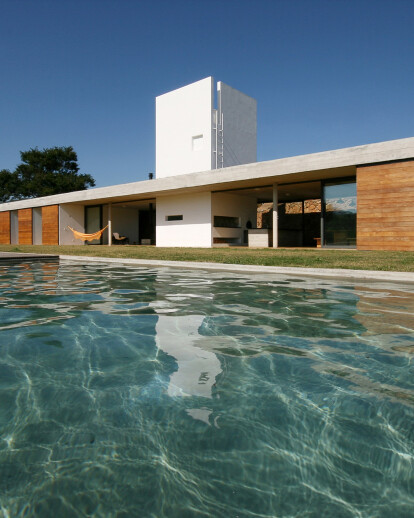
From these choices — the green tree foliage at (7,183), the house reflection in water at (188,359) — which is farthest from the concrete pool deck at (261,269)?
the green tree foliage at (7,183)

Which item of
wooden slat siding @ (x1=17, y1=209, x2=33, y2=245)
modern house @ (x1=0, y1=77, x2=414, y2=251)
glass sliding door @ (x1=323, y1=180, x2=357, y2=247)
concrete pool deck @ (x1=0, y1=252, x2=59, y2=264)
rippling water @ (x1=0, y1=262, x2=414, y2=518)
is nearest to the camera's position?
rippling water @ (x1=0, y1=262, x2=414, y2=518)

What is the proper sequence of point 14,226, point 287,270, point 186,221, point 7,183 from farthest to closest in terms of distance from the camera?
point 7,183, point 14,226, point 186,221, point 287,270

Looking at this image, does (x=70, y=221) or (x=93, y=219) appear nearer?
(x=70, y=221)

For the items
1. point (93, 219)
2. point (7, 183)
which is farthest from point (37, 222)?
point (7, 183)

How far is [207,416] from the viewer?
1.88 meters

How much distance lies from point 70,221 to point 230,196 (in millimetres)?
12235

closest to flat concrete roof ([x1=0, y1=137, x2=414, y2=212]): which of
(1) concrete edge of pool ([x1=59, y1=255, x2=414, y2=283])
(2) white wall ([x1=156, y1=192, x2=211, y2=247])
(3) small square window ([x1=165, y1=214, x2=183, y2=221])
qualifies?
(2) white wall ([x1=156, y1=192, x2=211, y2=247])

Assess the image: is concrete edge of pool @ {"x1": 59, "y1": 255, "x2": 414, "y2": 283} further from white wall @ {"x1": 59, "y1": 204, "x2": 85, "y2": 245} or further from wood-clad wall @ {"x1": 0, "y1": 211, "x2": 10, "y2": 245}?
wood-clad wall @ {"x1": 0, "y1": 211, "x2": 10, "y2": 245}

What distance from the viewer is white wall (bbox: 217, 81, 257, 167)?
25.8 metres

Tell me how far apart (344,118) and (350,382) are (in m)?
25.6

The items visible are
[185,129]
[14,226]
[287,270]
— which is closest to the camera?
[287,270]

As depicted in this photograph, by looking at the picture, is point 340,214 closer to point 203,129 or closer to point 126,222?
point 203,129

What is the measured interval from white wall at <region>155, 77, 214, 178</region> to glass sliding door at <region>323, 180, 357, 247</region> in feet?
38.9

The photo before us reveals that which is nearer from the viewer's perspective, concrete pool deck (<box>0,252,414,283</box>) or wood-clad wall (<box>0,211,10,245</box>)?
concrete pool deck (<box>0,252,414,283</box>)
